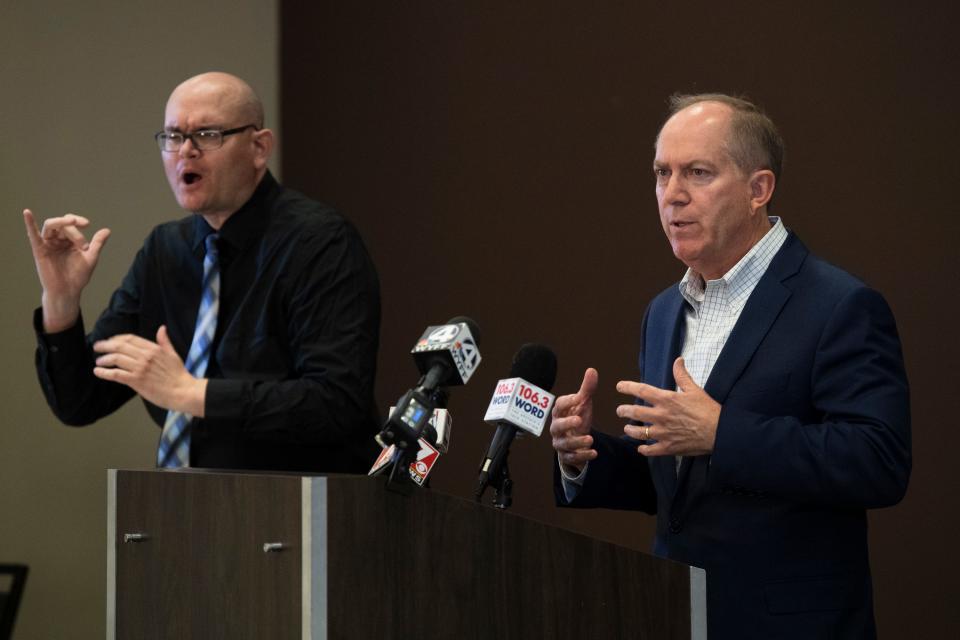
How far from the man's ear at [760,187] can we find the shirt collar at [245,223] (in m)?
1.29

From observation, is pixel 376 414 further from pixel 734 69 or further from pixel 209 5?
pixel 209 5

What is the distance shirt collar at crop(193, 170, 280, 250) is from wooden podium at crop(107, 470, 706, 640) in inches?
46.0

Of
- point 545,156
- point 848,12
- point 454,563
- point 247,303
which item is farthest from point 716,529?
point 545,156

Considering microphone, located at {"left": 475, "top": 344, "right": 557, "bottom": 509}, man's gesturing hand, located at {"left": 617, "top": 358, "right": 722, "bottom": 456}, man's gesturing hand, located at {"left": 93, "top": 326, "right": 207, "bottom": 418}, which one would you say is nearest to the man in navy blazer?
man's gesturing hand, located at {"left": 617, "top": 358, "right": 722, "bottom": 456}

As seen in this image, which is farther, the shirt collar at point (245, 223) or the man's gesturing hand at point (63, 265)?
the shirt collar at point (245, 223)

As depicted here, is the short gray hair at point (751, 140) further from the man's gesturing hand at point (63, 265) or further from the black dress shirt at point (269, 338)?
the man's gesturing hand at point (63, 265)

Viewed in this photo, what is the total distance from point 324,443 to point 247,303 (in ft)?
1.25

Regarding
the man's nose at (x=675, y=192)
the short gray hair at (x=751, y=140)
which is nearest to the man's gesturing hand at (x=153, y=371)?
the man's nose at (x=675, y=192)

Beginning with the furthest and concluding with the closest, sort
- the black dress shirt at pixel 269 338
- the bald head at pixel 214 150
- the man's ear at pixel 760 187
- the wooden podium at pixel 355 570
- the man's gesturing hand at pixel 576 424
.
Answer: the bald head at pixel 214 150, the black dress shirt at pixel 269 338, the man's ear at pixel 760 187, the man's gesturing hand at pixel 576 424, the wooden podium at pixel 355 570

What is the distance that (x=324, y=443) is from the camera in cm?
292

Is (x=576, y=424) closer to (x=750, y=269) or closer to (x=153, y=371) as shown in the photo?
(x=750, y=269)

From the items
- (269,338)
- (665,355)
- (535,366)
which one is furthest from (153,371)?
(665,355)

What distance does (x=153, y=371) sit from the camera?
258 centimetres

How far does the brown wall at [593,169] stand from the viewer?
3174 millimetres
